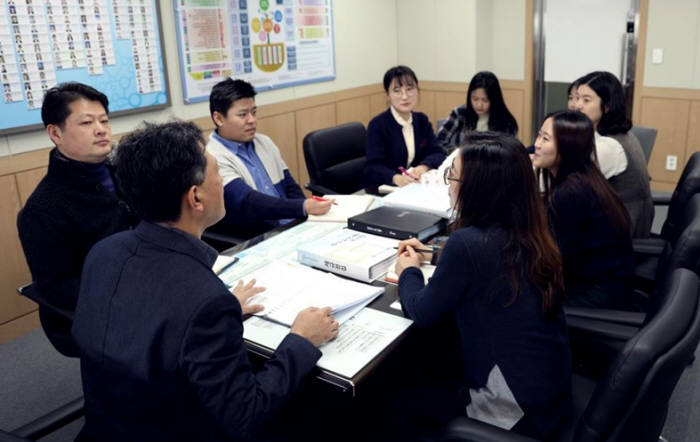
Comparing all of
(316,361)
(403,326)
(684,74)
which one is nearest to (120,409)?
(316,361)

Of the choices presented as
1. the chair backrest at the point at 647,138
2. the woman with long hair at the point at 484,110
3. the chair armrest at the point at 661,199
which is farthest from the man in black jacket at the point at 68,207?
the chair backrest at the point at 647,138

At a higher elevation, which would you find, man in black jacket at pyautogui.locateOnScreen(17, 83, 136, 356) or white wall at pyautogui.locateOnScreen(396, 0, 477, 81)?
white wall at pyautogui.locateOnScreen(396, 0, 477, 81)

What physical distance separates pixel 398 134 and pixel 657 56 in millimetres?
2583

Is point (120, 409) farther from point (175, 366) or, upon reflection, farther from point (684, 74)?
point (684, 74)

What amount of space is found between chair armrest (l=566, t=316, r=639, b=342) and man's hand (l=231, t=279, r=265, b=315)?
91 centimetres

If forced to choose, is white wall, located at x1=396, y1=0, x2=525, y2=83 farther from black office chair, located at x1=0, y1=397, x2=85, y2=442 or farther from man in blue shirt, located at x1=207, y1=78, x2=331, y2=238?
black office chair, located at x1=0, y1=397, x2=85, y2=442

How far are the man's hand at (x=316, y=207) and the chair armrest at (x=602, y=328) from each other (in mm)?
1041

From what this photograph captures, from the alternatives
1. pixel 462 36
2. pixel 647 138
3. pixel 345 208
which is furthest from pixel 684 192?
pixel 462 36

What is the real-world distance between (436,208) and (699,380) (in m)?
1.37

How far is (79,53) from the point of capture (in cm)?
312

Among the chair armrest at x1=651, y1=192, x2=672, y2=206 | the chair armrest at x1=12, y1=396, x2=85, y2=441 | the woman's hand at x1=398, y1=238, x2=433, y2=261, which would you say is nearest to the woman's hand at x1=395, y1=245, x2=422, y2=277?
the woman's hand at x1=398, y1=238, x2=433, y2=261

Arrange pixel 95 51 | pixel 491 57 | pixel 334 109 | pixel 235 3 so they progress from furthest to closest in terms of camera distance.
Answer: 1. pixel 491 57
2. pixel 334 109
3. pixel 235 3
4. pixel 95 51

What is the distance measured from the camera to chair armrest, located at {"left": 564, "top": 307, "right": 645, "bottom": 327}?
1.72 metres

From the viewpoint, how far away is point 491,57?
213 inches
